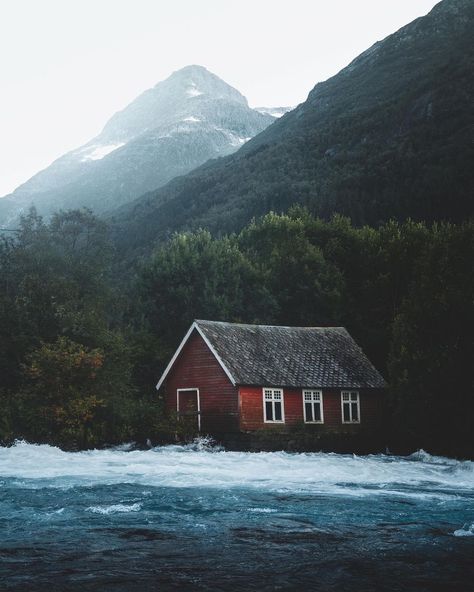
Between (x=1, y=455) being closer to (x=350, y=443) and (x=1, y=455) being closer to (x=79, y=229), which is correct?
(x=350, y=443)

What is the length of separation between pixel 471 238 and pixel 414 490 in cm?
2064

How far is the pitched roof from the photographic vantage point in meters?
42.1

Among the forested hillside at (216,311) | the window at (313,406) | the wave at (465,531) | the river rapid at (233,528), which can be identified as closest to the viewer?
the river rapid at (233,528)

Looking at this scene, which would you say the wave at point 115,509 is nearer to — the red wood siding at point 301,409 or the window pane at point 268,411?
the red wood siding at point 301,409

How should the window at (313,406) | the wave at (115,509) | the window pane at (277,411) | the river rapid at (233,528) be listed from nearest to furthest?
Result: 1. the river rapid at (233,528)
2. the wave at (115,509)
3. the window pane at (277,411)
4. the window at (313,406)

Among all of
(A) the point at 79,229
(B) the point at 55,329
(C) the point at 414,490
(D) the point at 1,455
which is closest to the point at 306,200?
(A) the point at 79,229

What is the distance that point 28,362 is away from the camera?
44.5m

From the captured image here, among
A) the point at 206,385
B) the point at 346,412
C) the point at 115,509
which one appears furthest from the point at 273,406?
the point at 115,509

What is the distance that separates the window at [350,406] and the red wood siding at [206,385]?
7.86 meters

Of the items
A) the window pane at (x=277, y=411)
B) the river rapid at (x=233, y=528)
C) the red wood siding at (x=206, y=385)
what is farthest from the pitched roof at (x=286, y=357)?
the river rapid at (x=233, y=528)

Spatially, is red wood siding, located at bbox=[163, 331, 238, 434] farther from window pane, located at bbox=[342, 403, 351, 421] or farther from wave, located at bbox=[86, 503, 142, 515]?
wave, located at bbox=[86, 503, 142, 515]

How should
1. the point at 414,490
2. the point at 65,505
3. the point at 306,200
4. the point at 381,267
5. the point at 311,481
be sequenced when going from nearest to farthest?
the point at 65,505 → the point at 414,490 → the point at 311,481 → the point at 381,267 → the point at 306,200

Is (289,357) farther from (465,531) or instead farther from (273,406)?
(465,531)

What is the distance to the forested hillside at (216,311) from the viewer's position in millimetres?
37969
